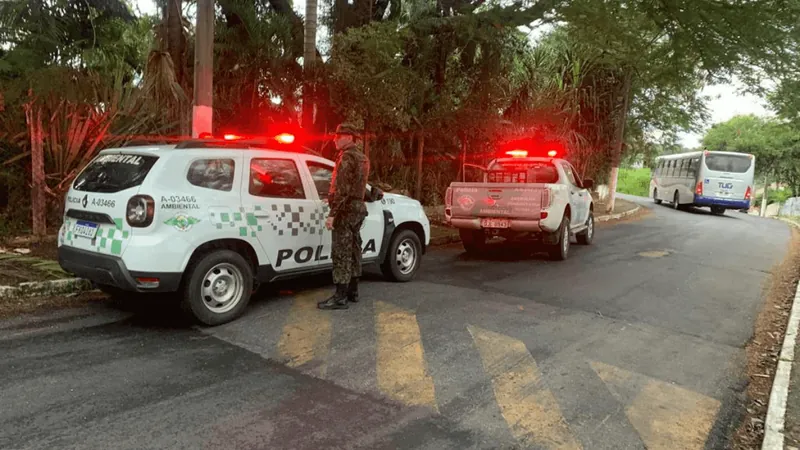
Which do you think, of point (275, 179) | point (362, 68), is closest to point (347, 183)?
point (275, 179)

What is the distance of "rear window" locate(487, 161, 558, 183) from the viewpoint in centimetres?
991

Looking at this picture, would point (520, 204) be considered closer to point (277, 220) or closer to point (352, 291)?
point (352, 291)

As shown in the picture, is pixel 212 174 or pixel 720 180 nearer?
pixel 212 174

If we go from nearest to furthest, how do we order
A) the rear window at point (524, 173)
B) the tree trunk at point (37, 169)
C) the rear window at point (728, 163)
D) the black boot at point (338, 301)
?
the black boot at point (338, 301)
the tree trunk at point (37, 169)
the rear window at point (524, 173)
the rear window at point (728, 163)

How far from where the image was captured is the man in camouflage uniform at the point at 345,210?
5574 mm

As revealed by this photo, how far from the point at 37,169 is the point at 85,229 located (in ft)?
12.7

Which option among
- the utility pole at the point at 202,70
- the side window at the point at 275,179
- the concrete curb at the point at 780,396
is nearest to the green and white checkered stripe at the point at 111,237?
the side window at the point at 275,179

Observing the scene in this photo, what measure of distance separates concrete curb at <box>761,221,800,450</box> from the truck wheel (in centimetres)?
513

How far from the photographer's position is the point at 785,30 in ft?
26.3

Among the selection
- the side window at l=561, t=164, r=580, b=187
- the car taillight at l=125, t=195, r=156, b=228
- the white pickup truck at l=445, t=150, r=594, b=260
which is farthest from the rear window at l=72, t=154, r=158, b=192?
the side window at l=561, t=164, r=580, b=187

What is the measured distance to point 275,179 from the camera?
5.54m

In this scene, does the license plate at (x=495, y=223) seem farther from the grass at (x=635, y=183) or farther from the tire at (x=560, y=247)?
the grass at (x=635, y=183)

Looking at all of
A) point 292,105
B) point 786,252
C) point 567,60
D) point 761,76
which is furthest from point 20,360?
point 567,60

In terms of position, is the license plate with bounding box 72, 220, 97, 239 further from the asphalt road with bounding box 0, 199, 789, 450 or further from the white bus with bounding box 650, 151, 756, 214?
the white bus with bounding box 650, 151, 756, 214
